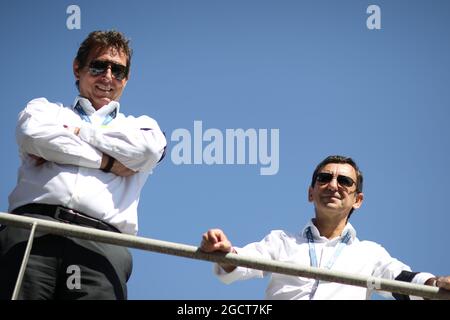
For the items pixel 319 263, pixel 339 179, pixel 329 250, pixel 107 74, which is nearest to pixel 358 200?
pixel 339 179

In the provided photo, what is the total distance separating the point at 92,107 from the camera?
272 inches

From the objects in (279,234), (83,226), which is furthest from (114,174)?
(279,234)

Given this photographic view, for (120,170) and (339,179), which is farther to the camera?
(339,179)

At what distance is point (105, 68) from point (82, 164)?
35.6 inches

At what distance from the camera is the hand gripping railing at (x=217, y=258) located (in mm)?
5715

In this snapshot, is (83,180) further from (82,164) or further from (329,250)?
(329,250)

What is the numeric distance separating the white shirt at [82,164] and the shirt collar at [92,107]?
124mm

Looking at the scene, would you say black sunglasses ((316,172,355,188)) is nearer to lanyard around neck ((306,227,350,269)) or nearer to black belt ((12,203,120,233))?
lanyard around neck ((306,227,350,269))

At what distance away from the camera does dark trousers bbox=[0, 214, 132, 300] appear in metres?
5.94

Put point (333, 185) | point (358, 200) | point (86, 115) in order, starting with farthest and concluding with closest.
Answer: point (358, 200) < point (333, 185) < point (86, 115)
